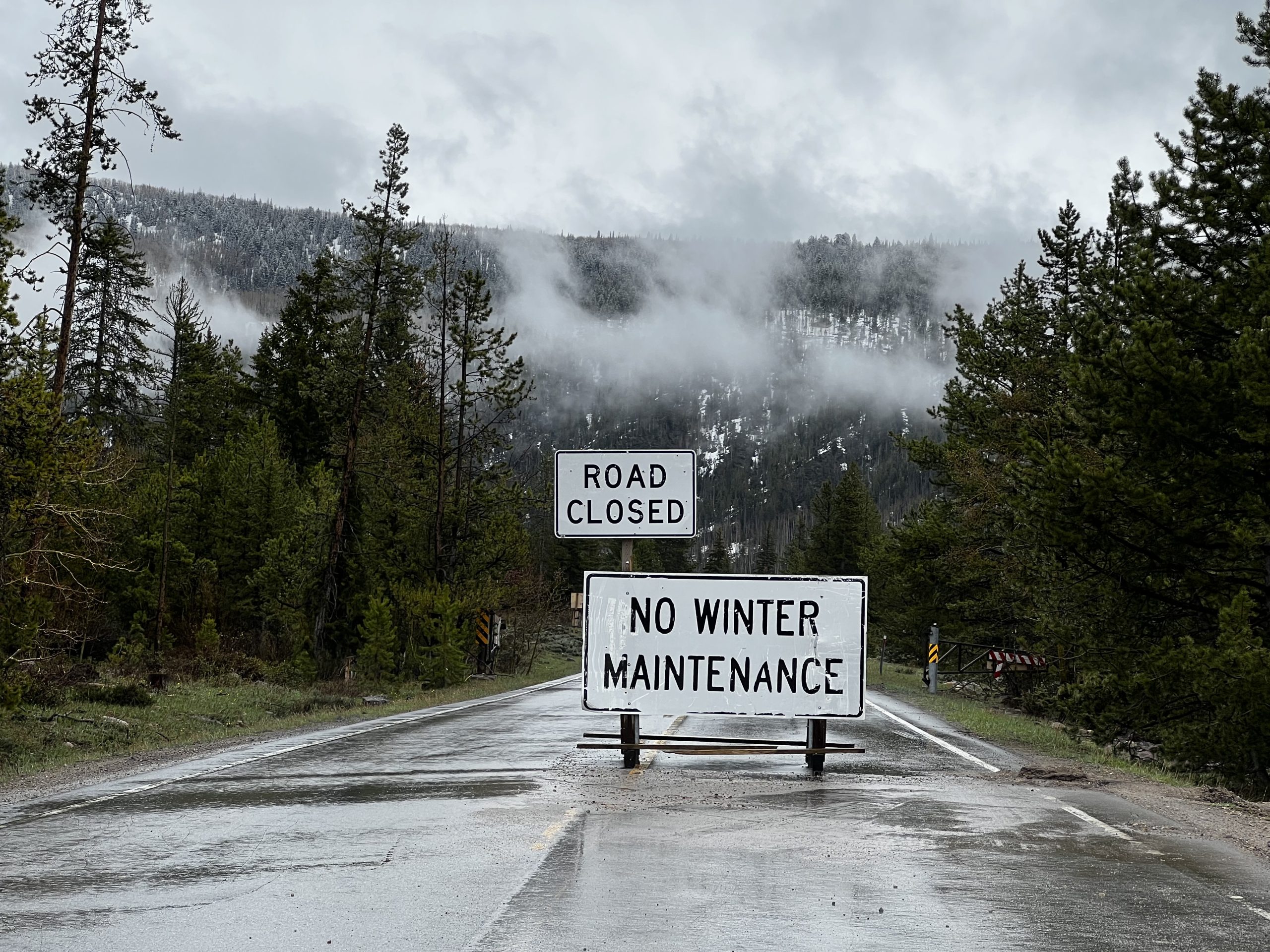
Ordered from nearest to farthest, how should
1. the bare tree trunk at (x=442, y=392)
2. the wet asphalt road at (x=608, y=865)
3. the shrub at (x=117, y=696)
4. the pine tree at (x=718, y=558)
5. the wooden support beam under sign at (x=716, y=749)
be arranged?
the wet asphalt road at (x=608, y=865), the wooden support beam under sign at (x=716, y=749), the shrub at (x=117, y=696), the bare tree trunk at (x=442, y=392), the pine tree at (x=718, y=558)

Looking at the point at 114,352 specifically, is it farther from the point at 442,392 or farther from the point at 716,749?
the point at 716,749

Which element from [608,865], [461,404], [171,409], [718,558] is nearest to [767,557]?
[718,558]

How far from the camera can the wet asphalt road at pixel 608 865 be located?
579 centimetres

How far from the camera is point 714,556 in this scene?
122500 millimetres

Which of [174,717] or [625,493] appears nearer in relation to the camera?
[625,493]

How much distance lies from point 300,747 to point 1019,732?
12.2 meters

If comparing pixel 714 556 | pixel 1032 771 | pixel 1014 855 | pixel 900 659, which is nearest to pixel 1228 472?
pixel 1032 771

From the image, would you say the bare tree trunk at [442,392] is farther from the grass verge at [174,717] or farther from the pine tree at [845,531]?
the pine tree at [845,531]

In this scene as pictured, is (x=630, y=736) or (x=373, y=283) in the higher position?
(x=373, y=283)

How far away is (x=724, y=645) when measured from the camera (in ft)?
41.7

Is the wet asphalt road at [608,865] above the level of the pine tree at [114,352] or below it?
below

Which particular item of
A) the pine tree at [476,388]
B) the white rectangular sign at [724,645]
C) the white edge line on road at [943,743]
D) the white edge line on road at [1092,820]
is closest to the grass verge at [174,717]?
the white rectangular sign at [724,645]

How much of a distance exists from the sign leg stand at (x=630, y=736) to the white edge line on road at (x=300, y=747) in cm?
435

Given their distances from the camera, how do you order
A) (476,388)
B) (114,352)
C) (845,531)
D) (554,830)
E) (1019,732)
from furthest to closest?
(845,531)
(114,352)
(476,388)
(1019,732)
(554,830)
